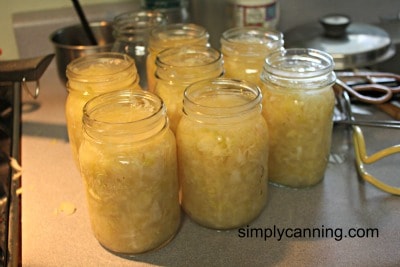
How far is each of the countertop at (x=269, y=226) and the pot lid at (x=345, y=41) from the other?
0.27 metres

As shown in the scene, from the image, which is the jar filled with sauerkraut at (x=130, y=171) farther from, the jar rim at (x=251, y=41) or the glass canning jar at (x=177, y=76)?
the jar rim at (x=251, y=41)

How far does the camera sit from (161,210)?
678 millimetres

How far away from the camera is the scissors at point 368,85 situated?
38.5 inches

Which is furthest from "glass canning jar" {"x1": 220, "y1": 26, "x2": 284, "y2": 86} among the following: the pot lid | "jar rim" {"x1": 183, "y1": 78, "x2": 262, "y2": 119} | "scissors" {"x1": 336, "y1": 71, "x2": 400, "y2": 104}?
the pot lid

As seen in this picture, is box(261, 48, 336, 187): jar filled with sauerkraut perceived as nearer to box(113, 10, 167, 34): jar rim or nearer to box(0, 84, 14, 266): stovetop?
box(113, 10, 167, 34): jar rim

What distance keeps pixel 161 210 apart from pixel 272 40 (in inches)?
14.9

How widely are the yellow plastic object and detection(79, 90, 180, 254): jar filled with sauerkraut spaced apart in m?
0.33

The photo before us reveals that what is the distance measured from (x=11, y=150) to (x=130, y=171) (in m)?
0.36

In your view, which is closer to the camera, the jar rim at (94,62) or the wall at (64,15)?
the jar rim at (94,62)

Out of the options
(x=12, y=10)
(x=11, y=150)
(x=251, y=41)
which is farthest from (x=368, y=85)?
(x=12, y=10)

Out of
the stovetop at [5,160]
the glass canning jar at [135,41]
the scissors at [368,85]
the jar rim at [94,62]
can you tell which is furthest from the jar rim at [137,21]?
the scissors at [368,85]

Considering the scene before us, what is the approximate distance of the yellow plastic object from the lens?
0.77 meters

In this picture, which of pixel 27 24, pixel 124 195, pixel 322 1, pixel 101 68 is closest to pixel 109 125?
pixel 124 195

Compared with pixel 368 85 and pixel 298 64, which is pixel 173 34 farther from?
pixel 368 85
